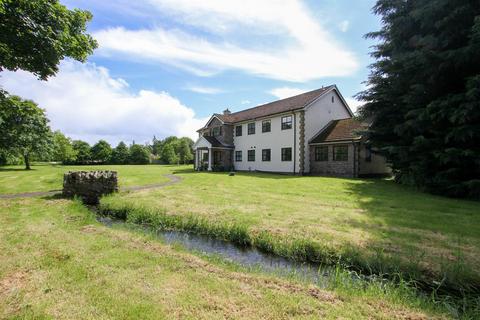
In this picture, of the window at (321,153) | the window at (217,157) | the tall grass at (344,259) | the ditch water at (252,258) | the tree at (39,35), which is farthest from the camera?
the window at (217,157)

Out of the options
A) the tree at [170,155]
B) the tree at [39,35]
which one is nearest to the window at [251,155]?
the tree at [39,35]

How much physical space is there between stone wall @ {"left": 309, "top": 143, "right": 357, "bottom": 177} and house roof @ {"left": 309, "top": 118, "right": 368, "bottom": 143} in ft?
2.37

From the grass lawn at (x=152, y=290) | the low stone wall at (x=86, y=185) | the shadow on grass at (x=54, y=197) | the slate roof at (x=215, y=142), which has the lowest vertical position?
the grass lawn at (x=152, y=290)

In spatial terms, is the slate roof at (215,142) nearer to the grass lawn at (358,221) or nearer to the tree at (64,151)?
the grass lawn at (358,221)

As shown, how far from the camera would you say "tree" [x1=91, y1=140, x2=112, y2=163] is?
61656 millimetres

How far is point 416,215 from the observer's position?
9.23 meters

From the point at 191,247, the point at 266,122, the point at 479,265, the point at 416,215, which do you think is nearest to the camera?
the point at 479,265

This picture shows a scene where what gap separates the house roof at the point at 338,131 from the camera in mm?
22809

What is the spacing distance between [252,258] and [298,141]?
774 inches

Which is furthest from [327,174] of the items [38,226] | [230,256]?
[38,226]

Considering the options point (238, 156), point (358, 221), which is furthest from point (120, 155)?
point (358, 221)

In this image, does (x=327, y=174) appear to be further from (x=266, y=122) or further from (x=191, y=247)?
(x=191, y=247)

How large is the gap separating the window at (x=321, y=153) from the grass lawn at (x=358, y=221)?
33.4 ft

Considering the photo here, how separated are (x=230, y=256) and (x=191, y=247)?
3.60 feet
